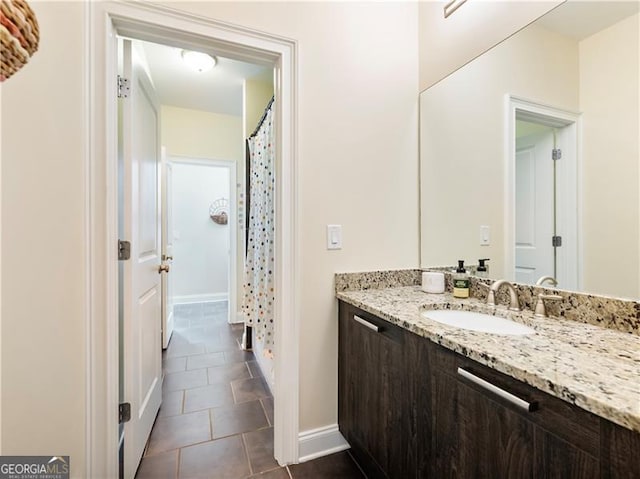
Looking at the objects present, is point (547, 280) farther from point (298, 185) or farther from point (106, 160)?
point (106, 160)

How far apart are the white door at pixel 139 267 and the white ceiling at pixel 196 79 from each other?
1.09 meters

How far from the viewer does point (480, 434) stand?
77 cm

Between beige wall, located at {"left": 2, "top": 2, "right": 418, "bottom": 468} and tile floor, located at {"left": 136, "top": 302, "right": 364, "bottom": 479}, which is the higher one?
beige wall, located at {"left": 2, "top": 2, "right": 418, "bottom": 468}

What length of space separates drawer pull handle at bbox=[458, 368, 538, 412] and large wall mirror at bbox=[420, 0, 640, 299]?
62 centimetres

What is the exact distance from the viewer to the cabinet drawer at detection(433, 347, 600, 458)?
0.55m

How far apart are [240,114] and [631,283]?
4007 mm

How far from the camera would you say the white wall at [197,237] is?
4879 mm

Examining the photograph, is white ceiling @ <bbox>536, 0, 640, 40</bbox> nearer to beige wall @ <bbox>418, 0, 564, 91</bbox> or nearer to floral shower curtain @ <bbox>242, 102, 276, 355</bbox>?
beige wall @ <bbox>418, 0, 564, 91</bbox>

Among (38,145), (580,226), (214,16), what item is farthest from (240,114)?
(580,226)

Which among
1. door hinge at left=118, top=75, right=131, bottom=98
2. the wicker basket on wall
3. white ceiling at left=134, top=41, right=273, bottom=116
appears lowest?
the wicker basket on wall

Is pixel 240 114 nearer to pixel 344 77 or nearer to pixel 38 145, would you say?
pixel 344 77

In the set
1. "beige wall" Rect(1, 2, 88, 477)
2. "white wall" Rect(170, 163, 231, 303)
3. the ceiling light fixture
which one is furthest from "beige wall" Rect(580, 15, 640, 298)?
"white wall" Rect(170, 163, 231, 303)

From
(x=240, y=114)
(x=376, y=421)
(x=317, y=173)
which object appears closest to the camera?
(x=376, y=421)

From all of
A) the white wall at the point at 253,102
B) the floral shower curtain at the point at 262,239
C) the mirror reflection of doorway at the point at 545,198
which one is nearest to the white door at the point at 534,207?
the mirror reflection of doorway at the point at 545,198
